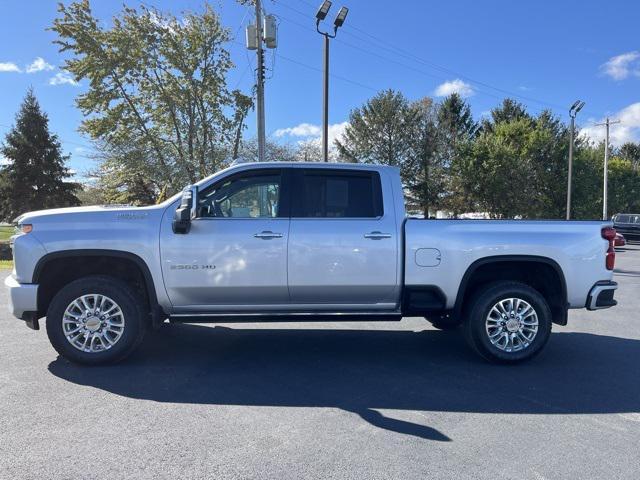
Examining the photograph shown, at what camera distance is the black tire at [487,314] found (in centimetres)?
536

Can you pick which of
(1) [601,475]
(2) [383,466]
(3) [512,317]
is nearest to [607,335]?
(3) [512,317]

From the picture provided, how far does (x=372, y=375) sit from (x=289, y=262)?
1.39 meters

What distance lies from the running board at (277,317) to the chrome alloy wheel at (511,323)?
39.5 inches

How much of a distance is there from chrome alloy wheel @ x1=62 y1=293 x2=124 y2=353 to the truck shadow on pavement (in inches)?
10.6

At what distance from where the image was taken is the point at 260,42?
18.2 m

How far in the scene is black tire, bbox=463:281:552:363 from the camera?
536 cm

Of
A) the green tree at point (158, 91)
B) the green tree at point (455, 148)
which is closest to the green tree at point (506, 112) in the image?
the green tree at point (455, 148)

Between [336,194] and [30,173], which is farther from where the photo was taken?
[30,173]

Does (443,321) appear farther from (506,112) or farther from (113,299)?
(506,112)

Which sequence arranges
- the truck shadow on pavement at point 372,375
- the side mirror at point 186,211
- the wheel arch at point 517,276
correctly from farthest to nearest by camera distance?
the wheel arch at point 517,276 → the side mirror at point 186,211 → the truck shadow on pavement at point 372,375

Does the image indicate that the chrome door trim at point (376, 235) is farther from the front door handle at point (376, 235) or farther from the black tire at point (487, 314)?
the black tire at point (487, 314)

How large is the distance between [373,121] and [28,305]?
3687cm

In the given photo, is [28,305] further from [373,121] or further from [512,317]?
[373,121]

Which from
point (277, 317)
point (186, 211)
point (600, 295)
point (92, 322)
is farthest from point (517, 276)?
point (92, 322)
